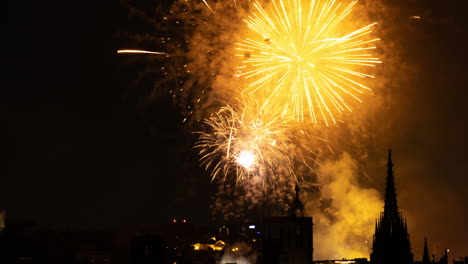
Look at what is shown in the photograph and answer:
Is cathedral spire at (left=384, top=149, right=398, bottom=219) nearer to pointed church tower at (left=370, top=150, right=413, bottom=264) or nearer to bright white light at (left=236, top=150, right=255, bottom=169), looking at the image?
pointed church tower at (left=370, top=150, right=413, bottom=264)

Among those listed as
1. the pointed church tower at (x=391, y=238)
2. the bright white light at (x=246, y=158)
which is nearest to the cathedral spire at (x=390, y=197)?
the pointed church tower at (x=391, y=238)

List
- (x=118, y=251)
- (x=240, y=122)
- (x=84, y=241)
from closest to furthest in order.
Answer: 1. (x=240, y=122)
2. (x=118, y=251)
3. (x=84, y=241)

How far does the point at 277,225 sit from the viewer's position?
76.1m

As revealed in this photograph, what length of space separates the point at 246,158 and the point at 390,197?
44.7 metres

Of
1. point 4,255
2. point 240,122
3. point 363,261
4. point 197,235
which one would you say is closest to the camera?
point 240,122

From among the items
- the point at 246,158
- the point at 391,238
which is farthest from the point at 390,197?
the point at 246,158

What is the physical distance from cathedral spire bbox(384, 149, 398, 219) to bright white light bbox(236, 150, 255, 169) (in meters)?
43.6

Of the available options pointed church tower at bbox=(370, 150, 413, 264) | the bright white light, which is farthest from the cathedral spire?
the bright white light

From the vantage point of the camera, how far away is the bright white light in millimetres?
50375

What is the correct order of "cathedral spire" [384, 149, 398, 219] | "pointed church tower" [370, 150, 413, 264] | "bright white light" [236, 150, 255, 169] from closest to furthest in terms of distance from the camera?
"bright white light" [236, 150, 255, 169] → "pointed church tower" [370, 150, 413, 264] → "cathedral spire" [384, 149, 398, 219]

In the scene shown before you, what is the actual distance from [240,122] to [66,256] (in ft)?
120

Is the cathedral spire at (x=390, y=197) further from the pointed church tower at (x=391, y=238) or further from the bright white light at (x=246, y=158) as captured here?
the bright white light at (x=246, y=158)

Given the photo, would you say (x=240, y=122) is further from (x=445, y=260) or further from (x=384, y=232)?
(x=445, y=260)

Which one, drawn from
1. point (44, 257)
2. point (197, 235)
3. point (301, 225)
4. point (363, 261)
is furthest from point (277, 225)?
point (197, 235)
